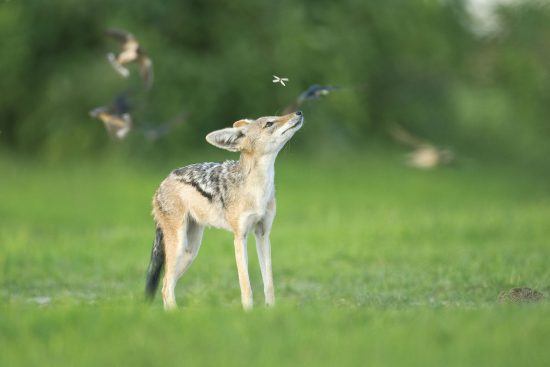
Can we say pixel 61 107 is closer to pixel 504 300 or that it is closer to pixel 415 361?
pixel 504 300

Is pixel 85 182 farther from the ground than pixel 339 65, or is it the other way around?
pixel 339 65

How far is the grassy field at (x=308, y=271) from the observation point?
689cm

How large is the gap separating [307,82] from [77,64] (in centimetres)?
599

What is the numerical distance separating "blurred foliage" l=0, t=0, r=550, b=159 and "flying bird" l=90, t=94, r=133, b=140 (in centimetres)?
976

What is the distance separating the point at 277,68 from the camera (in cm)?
2341

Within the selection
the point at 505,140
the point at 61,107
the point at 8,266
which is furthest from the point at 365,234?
the point at 505,140

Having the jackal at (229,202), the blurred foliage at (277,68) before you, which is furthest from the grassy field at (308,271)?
the blurred foliage at (277,68)

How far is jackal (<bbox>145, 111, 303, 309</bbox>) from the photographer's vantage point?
8773 millimetres

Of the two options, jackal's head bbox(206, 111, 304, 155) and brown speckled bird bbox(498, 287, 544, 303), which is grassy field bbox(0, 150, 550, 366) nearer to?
brown speckled bird bbox(498, 287, 544, 303)

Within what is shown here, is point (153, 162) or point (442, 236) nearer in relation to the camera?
point (442, 236)

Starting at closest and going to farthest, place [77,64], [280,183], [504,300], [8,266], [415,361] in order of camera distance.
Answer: [415,361] → [504,300] → [8,266] → [280,183] → [77,64]

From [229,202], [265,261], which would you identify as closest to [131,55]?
[229,202]

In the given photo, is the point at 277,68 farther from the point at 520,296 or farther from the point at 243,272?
the point at 243,272

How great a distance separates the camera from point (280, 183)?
22.3 m
